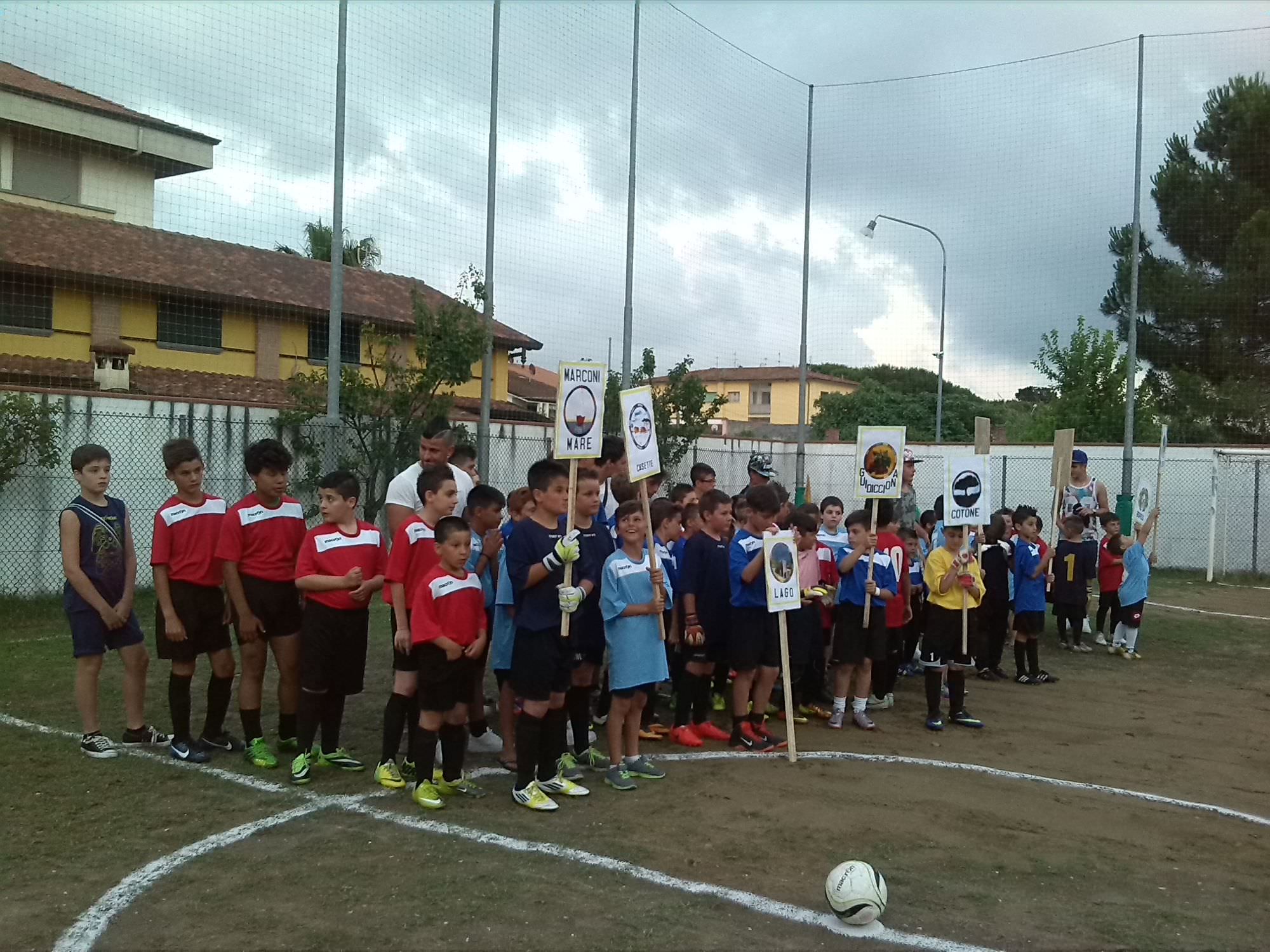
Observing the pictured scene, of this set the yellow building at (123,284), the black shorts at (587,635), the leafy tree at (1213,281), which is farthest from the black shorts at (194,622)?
the leafy tree at (1213,281)

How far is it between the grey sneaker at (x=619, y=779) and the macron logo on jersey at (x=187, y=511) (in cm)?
281

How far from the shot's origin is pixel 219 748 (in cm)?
646

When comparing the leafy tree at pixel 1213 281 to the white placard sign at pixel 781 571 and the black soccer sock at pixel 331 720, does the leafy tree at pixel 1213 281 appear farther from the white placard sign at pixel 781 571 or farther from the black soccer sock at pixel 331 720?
the black soccer sock at pixel 331 720

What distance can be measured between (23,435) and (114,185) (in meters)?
10.3

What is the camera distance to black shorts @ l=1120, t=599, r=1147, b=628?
37.4 ft

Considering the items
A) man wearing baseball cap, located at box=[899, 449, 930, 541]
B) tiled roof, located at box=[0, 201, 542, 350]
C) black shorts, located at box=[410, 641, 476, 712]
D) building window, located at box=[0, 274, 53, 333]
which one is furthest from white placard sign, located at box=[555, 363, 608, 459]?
building window, located at box=[0, 274, 53, 333]

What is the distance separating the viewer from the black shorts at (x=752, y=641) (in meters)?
6.99

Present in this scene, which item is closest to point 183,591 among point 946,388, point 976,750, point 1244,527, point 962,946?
point 962,946

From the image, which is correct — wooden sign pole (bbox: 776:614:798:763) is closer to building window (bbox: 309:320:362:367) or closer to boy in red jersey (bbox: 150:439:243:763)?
boy in red jersey (bbox: 150:439:243:763)

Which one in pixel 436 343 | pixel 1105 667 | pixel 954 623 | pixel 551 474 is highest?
pixel 436 343

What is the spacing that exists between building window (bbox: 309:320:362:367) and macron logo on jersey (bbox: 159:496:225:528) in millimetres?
15265

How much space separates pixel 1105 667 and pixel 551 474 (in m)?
7.56

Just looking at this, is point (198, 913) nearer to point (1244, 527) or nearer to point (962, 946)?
point (962, 946)

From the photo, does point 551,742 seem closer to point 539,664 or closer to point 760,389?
point 539,664
